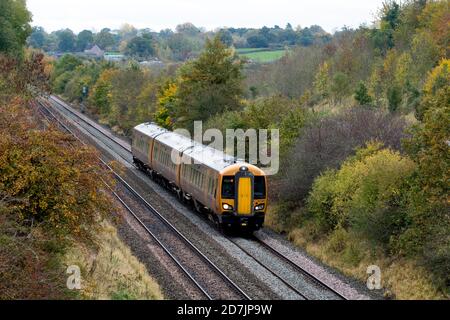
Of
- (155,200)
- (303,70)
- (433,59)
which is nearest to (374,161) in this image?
(155,200)

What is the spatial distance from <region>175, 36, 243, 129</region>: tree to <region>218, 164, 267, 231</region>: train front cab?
1965 cm

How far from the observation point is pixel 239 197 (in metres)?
25.5

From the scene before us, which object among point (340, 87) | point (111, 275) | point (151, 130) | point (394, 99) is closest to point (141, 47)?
point (340, 87)

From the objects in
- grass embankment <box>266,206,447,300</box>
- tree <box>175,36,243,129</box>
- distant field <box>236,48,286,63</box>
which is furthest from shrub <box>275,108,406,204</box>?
distant field <box>236,48,286,63</box>

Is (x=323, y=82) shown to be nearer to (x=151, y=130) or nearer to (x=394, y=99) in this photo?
(x=394, y=99)

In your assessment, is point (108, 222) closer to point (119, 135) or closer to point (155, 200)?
point (155, 200)

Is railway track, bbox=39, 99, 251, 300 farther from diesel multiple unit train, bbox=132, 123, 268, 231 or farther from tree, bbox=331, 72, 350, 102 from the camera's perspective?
tree, bbox=331, 72, 350, 102

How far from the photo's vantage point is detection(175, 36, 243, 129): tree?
45156 millimetres

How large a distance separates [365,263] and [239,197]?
5690mm

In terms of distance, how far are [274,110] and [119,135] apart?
27.9m

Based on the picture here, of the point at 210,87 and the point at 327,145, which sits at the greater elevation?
the point at 210,87

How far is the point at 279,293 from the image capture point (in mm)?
18984

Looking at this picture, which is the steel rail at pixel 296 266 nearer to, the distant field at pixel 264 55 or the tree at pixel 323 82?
the tree at pixel 323 82

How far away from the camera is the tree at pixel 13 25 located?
63000 mm
